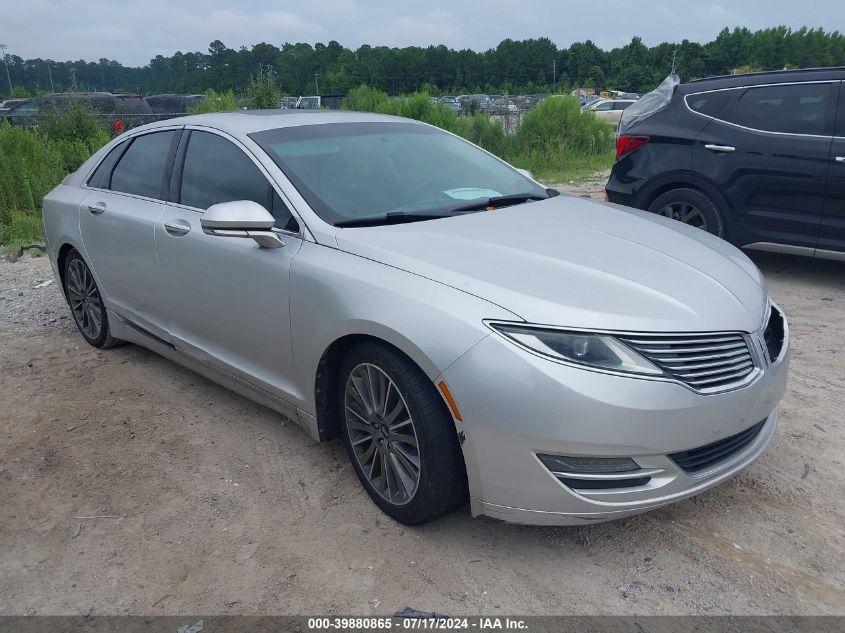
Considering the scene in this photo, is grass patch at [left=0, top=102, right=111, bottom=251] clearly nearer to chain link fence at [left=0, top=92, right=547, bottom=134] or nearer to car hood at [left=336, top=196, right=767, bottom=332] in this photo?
chain link fence at [left=0, top=92, right=547, bottom=134]

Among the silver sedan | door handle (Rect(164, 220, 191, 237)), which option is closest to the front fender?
the silver sedan

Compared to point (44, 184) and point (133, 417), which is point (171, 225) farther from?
point (44, 184)

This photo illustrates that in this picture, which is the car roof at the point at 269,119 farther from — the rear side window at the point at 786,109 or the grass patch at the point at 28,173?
the grass patch at the point at 28,173

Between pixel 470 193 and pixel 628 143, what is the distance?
3586 millimetres

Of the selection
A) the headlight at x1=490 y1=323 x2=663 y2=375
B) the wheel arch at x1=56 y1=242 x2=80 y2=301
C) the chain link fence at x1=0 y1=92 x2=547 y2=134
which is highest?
the chain link fence at x1=0 y1=92 x2=547 y2=134

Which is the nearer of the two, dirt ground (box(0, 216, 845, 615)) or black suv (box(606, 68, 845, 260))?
dirt ground (box(0, 216, 845, 615))

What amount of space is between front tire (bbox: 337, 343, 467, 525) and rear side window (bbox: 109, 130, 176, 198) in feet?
6.57

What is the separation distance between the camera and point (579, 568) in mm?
2711

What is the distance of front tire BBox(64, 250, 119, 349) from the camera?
4984 mm

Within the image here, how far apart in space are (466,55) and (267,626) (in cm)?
8686

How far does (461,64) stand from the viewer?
8225cm

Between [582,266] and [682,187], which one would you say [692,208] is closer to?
[682,187]

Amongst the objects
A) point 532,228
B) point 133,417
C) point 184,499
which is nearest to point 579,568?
point 532,228

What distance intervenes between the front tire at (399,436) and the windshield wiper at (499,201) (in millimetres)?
999
